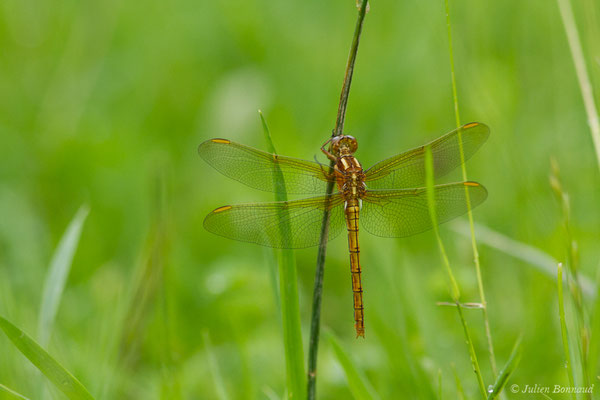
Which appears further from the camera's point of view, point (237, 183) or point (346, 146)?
point (237, 183)

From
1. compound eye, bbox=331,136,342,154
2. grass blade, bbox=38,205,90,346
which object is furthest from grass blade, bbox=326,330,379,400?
grass blade, bbox=38,205,90,346

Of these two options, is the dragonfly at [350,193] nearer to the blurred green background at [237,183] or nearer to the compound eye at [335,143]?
the compound eye at [335,143]

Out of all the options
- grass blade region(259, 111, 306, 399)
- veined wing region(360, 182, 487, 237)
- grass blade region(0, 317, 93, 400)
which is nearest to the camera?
grass blade region(0, 317, 93, 400)

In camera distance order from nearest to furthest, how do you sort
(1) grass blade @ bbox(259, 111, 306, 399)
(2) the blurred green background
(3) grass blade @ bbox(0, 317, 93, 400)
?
1. (3) grass blade @ bbox(0, 317, 93, 400)
2. (1) grass blade @ bbox(259, 111, 306, 399)
3. (2) the blurred green background

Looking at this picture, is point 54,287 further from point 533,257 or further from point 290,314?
point 533,257

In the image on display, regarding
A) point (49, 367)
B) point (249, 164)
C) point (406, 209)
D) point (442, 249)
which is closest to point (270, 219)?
point (249, 164)

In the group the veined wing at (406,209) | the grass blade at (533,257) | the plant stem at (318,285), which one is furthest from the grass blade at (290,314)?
the grass blade at (533,257)

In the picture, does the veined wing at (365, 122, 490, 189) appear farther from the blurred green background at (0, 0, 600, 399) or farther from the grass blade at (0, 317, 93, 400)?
the grass blade at (0, 317, 93, 400)
